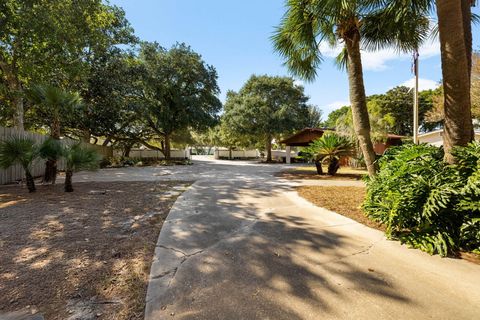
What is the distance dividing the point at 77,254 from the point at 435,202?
4804 mm

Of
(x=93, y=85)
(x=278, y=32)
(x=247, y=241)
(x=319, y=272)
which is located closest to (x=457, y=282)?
(x=319, y=272)

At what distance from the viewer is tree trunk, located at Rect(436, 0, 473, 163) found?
372 centimetres

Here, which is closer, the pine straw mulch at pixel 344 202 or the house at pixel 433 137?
the pine straw mulch at pixel 344 202

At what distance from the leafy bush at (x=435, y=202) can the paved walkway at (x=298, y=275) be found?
0.31 m

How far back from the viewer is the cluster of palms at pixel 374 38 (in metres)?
3.75

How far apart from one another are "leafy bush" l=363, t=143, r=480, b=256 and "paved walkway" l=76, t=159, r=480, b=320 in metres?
0.31

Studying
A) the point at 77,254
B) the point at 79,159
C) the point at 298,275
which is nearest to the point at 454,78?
the point at 298,275

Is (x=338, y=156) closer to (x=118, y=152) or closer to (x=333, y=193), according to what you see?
(x=333, y=193)

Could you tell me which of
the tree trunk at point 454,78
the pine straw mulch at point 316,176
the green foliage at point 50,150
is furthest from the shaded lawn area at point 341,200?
the green foliage at point 50,150

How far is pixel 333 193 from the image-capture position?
716cm

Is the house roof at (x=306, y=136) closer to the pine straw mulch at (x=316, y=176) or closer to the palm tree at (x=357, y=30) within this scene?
the pine straw mulch at (x=316, y=176)

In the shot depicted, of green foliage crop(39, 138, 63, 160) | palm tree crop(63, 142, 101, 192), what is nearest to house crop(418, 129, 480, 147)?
palm tree crop(63, 142, 101, 192)

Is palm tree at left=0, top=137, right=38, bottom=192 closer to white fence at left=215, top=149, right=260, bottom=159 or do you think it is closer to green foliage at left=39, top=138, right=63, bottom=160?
green foliage at left=39, top=138, right=63, bottom=160

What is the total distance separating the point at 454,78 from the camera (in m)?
3.76
